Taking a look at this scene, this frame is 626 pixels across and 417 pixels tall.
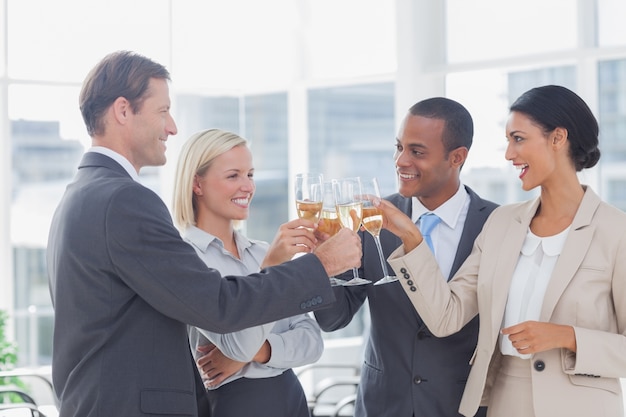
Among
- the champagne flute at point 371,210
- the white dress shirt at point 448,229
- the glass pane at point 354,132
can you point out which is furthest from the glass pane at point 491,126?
the champagne flute at point 371,210

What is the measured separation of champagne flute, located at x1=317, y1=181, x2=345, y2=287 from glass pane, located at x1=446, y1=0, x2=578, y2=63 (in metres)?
3.69

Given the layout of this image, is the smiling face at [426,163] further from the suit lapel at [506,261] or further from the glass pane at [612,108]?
the glass pane at [612,108]

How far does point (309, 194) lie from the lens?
7.95 feet

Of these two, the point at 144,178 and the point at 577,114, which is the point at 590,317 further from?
the point at 144,178

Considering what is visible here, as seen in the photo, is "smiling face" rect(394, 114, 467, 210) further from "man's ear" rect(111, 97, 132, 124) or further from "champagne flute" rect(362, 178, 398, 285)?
"man's ear" rect(111, 97, 132, 124)

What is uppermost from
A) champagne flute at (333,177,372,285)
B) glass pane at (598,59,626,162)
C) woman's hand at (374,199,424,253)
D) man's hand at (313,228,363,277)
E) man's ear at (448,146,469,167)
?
glass pane at (598,59,626,162)

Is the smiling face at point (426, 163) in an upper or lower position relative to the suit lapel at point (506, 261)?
upper

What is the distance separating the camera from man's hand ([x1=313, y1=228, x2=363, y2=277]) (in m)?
2.39

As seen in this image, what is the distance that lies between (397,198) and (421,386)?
666 millimetres

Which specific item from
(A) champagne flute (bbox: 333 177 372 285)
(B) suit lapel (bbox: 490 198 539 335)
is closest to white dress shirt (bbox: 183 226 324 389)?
(A) champagne flute (bbox: 333 177 372 285)

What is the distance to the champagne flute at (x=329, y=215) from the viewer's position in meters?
2.41

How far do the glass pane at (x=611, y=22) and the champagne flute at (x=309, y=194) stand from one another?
3637 mm

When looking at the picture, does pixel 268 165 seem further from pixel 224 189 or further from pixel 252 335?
pixel 252 335

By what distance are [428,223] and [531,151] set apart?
19.8 inches
